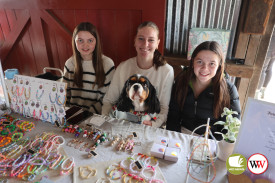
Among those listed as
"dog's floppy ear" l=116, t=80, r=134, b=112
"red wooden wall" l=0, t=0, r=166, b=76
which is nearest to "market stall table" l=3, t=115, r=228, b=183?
"dog's floppy ear" l=116, t=80, r=134, b=112

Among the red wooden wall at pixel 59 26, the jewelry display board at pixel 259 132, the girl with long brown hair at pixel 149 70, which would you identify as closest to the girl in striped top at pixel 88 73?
the girl with long brown hair at pixel 149 70

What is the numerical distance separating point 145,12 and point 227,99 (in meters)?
1.14

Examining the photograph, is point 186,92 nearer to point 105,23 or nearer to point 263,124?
point 263,124

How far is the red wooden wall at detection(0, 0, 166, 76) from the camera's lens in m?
1.88

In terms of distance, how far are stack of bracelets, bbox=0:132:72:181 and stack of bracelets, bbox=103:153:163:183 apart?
9.0 inches

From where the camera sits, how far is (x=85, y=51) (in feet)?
5.64

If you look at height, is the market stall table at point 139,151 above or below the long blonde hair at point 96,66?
below

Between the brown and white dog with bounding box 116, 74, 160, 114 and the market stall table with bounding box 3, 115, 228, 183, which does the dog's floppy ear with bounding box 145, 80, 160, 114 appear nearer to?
the brown and white dog with bounding box 116, 74, 160, 114

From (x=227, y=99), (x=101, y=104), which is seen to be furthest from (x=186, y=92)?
(x=101, y=104)

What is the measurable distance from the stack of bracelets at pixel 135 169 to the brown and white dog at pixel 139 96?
453mm

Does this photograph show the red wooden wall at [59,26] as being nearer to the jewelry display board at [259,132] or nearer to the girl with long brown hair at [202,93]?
the girl with long brown hair at [202,93]

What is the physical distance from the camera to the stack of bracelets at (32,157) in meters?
0.90

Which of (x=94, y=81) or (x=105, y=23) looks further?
(x=105, y=23)

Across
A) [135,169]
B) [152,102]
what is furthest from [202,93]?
[135,169]
